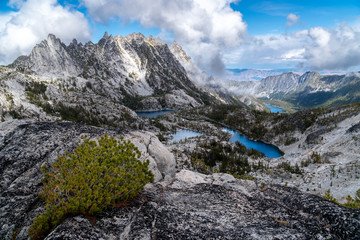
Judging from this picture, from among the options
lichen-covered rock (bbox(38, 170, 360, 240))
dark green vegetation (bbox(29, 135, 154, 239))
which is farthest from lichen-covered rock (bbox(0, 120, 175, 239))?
lichen-covered rock (bbox(38, 170, 360, 240))

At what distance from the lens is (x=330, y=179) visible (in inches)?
1100

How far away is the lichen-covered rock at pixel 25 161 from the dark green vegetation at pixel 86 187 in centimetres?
141

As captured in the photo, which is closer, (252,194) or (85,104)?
(252,194)

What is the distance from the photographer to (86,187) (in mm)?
6734

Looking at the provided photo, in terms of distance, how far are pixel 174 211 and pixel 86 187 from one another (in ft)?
13.0

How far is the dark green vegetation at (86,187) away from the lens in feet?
20.3

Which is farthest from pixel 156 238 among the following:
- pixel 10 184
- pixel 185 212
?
pixel 10 184

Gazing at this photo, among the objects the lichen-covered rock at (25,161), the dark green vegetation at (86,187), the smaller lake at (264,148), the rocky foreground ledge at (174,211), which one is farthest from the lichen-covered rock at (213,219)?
the smaller lake at (264,148)

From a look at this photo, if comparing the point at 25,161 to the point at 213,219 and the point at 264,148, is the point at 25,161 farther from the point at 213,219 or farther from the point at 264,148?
the point at 264,148

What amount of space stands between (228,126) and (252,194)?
7005 inches

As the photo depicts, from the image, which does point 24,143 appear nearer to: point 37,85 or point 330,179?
point 330,179

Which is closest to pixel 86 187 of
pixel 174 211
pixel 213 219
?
pixel 174 211

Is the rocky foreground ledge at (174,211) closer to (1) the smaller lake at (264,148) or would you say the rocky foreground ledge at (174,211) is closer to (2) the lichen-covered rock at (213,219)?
(2) the lichen-covered rock at (213,219)

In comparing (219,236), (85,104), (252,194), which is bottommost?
(219,236)
